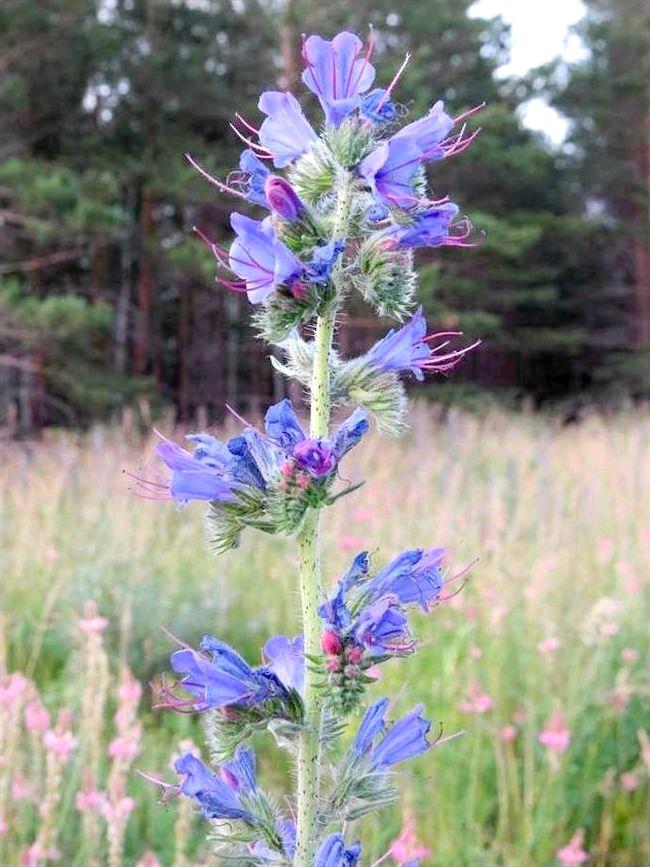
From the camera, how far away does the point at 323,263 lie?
1.21 metres

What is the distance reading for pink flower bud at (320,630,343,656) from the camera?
3.91 ft

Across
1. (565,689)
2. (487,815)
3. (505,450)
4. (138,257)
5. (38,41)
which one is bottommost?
(487,815)

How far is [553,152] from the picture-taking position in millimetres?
23594

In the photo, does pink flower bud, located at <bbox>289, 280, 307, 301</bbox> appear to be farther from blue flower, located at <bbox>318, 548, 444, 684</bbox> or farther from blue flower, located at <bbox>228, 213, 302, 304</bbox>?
blue flower, located at <bbox>318, 548, 444, 684</bbox>

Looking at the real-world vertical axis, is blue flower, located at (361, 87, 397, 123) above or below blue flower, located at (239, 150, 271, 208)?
above

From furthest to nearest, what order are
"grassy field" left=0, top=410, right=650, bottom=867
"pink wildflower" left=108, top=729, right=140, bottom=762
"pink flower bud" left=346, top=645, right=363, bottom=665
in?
"grassy field" left=0, top=410, right=650, bottom=867 < "pink wildflower" left=108, top=729, right=140, bottom=762 < "pink flower bud" left=346, top=645, right=363, bottom=665

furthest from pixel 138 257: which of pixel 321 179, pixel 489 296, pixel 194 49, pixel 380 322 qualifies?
pixel 321 179

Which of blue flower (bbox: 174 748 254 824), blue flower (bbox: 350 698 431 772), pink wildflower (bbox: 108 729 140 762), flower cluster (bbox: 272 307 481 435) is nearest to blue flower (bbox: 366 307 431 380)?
flower cluster (bbox: 272 307 481 435)

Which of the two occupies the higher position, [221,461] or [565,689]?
[221,461]

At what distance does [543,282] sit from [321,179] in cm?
2328

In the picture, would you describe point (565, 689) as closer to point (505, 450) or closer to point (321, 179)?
point (321, 179)

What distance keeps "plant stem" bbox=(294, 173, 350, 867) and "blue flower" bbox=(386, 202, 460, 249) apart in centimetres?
8

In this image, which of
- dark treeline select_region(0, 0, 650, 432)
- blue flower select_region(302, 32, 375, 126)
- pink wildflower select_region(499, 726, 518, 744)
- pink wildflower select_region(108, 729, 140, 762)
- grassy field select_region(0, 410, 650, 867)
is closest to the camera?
blue flower select_region(302, 32, 375, 126)

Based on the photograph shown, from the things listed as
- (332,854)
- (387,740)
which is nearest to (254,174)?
(387,740)
